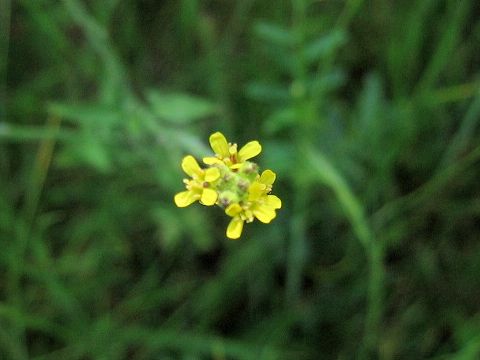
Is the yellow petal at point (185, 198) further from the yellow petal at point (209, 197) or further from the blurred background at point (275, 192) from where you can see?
the blurred background at point (275, 192)

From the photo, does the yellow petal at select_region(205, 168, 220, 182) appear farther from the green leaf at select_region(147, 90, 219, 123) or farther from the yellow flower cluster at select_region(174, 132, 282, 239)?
the green leaf at select_region(147, 90, 219, 123)

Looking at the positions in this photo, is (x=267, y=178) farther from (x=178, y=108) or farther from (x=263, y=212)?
(x=178, y=108)

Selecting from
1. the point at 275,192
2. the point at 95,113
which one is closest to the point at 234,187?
the point at 95,113

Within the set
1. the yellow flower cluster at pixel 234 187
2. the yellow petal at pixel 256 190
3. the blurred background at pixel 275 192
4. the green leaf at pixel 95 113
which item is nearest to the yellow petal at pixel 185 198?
the yellow flower cluster at pixel 234 187

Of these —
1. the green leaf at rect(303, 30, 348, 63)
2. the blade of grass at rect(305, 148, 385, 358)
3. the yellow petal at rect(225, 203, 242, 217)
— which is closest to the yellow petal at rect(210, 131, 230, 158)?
the yellow petal at rect(225, 203, 242, 217)

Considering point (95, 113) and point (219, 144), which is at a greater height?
point (95, 113)

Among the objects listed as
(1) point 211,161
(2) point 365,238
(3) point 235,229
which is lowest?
(3) point 235,229

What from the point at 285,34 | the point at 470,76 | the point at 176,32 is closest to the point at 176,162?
the point at 285,34
